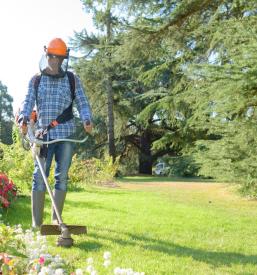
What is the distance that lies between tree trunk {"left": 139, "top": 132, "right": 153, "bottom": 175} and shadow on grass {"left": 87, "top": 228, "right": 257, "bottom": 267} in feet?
92.7

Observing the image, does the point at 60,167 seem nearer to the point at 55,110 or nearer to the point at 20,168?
the point at 55,110

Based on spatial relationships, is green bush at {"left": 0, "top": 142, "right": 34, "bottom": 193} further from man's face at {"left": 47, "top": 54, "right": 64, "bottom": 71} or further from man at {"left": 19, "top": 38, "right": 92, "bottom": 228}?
man's face at {"left": 47, "top": 54, "right": 64, "bottom": 71}

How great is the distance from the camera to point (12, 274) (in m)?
2.27

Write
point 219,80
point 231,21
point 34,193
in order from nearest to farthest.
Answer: point 34,193 < point 219,80 < point 231,21

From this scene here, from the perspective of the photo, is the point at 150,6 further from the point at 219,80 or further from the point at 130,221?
the point at 130,221

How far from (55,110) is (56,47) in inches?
24.8

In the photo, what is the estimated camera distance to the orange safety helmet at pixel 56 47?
460cm

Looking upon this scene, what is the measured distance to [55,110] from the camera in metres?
4.73

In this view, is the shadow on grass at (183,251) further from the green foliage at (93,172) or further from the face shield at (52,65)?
the green foliage at (93,172)

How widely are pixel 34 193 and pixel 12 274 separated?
2371mm

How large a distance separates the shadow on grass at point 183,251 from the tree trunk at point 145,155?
92.7 feet

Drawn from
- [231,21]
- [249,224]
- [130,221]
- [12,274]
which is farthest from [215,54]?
[12,274]

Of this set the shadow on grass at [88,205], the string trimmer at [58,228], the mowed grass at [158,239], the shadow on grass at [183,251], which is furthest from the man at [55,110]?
the shadow on grass at [88,205]

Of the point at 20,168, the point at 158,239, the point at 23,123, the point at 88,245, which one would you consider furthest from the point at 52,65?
the point at 20,168
